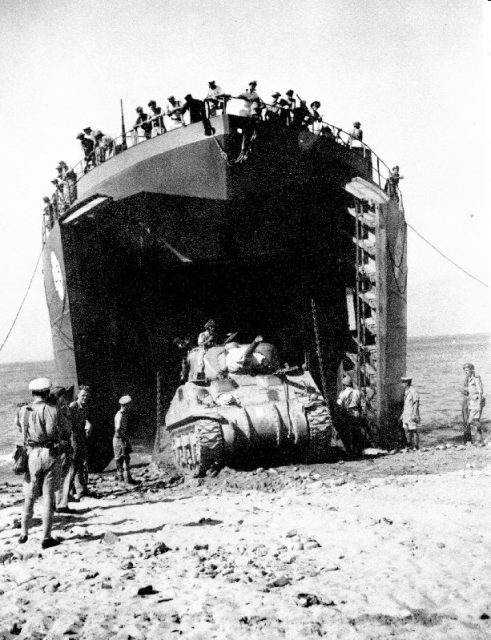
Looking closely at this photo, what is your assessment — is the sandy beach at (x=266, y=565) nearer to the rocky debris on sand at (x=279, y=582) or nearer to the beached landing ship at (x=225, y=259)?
the rocky debris on sand at (x=279, y=582)

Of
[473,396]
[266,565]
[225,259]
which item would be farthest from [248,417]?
[473,396]

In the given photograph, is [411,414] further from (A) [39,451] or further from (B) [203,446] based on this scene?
(A) [39,451]

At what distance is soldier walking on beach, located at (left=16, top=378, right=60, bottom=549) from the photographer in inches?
211

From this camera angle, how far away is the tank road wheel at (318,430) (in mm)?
8883

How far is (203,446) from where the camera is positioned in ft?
27.0

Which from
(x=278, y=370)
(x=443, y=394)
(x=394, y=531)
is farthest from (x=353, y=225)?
(x=443, y=394)

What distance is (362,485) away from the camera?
726cm

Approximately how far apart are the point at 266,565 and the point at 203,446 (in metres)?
3.95

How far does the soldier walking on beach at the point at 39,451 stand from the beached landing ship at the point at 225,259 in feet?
21.0

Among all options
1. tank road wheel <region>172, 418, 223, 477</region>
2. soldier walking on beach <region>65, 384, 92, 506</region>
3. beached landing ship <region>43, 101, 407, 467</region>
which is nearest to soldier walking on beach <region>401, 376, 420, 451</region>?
beached landing ship <region>43, 101, 407, 467</region>

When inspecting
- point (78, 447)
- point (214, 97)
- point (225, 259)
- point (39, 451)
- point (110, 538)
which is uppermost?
point (214, 97)

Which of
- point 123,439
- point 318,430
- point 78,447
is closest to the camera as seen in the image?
point 78,447

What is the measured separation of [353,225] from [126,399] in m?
6.76

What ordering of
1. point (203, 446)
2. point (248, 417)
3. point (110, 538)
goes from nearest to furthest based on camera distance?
1. point (110, 538)
2. point (203, 446)
3. point (248, 417)
